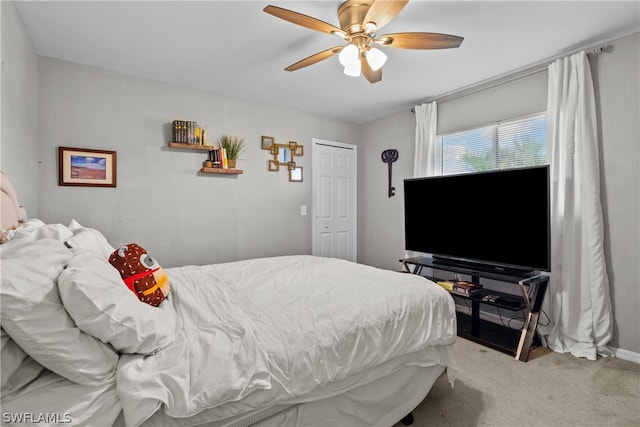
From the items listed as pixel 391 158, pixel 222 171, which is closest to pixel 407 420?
pixel 222 171

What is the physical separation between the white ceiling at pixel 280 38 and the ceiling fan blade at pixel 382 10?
332 millimetres

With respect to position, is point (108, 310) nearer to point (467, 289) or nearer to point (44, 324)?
point (44, 324)

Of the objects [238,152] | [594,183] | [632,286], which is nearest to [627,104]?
[594,183]

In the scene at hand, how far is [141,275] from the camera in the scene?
1434mm

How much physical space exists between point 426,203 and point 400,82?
1.37 m

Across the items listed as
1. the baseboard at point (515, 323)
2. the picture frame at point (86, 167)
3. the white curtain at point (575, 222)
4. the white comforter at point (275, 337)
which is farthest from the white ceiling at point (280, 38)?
the baseboard at point (515, 323)

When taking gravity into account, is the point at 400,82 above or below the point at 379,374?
above

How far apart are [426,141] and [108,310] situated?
3747 mm

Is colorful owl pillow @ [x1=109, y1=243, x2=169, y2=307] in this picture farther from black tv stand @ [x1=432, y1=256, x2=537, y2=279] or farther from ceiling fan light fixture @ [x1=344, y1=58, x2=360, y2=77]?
black tv stand @ [x1=432, y1=256, x2=537, y2=279]

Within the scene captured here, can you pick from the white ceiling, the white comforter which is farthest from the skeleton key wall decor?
the white comforter

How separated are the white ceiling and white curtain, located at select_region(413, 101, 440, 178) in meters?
0.44

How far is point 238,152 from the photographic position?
375 cm

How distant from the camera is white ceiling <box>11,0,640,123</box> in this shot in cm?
208

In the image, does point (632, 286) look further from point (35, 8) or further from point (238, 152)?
point (35, 8)
